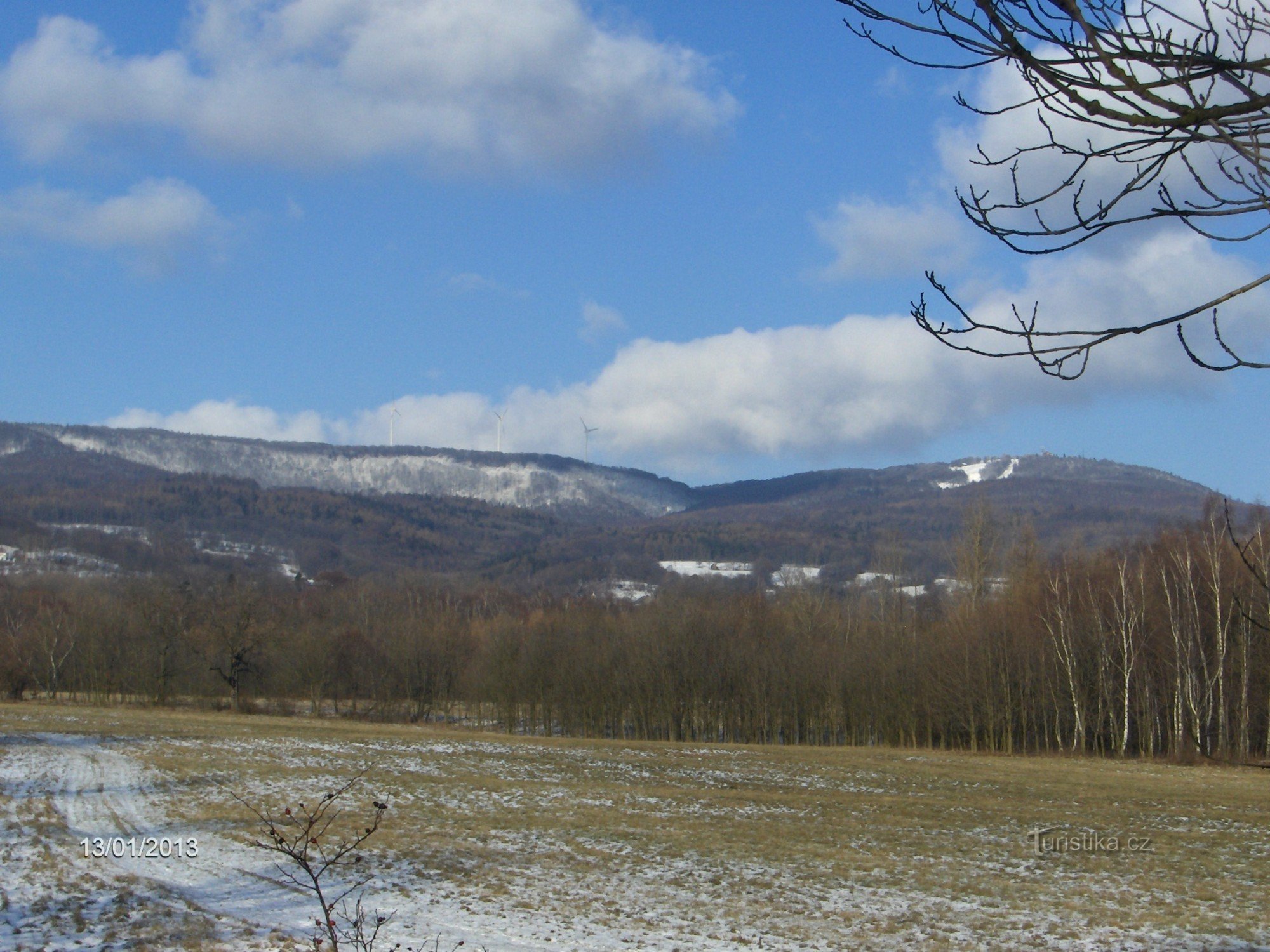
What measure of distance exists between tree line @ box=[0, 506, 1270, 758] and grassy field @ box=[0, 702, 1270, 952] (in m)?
14.9

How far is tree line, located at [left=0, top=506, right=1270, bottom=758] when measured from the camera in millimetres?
→ 48344

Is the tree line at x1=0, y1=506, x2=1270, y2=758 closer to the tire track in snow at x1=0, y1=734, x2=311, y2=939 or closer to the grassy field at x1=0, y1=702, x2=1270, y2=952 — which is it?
the grassy field at x1=0, y1=702, x2=1270, y2=952

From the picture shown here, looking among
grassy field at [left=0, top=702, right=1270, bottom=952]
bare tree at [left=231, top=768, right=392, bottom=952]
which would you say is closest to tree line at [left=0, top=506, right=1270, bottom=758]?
grassy field at [left=0, top=702, right=1270, bottom=952]

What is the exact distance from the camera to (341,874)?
1500cm

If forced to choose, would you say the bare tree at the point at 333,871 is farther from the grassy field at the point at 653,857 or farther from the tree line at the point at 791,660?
the tree line at the point at 791,660

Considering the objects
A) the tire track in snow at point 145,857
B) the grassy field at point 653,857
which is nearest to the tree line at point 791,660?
the grassy field at point 653,857

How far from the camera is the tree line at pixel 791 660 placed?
159 feet

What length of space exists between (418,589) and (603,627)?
10814 cm

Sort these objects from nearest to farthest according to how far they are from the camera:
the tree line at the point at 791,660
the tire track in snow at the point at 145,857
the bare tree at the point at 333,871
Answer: the bare tree at the point at 333,871
the tire track in snow at the point at 145,857
the tree line at the point at 791,660

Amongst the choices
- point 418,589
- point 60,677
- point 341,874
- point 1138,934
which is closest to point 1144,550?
point 1138,934

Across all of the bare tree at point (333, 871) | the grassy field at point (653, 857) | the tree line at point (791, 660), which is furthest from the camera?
the tree line at point (791, 660)

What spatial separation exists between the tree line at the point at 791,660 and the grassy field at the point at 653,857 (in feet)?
49.0

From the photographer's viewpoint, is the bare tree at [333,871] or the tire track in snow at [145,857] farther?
the tire track in snow at [145,857]

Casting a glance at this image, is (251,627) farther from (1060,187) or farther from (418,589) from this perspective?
(418,589)
